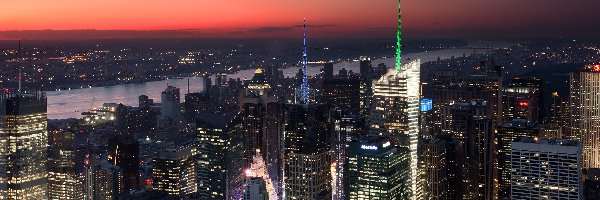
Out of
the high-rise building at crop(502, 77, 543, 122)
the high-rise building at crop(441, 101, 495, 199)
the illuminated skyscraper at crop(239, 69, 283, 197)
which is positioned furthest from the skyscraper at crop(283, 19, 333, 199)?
the high-rise building at crop(502, 77, 543, 122)

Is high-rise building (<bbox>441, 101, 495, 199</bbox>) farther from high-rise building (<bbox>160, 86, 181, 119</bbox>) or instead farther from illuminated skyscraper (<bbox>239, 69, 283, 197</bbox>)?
high-rise building (<bbox>160, 86, 181, 119</bbox>)

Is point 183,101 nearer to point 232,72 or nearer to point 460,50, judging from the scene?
point 232,72

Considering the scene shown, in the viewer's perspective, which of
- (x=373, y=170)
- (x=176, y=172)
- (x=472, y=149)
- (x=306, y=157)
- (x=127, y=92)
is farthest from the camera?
(x=127, y=92)

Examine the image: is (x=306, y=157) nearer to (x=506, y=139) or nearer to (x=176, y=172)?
(x=176, y=172)

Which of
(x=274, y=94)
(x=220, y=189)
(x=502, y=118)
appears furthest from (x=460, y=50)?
(x=220, y=189)

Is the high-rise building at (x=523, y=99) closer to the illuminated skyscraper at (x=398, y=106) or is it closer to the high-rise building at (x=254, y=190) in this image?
the illuminated skyscraper at (x=398, y=106)

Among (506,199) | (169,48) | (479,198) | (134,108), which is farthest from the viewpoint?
(134,108)

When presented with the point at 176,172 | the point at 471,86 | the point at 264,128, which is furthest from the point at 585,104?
the point at 176,172
